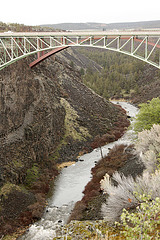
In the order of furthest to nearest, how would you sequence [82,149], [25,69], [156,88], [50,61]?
[156,88] → [50,61] → [82,149] → [25,69]

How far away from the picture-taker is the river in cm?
2223

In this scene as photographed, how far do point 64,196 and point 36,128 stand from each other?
12.4 metres

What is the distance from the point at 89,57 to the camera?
18575 centimetres

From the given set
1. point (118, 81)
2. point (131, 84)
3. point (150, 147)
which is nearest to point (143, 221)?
point (150, 147)

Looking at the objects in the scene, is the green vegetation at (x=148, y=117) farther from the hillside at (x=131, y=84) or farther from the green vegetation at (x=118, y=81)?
the green vegetation at (x=118, y=81)

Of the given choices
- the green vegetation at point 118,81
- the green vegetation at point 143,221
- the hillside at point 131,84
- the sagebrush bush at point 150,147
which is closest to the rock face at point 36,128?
the sagebrush bush at point 150,147

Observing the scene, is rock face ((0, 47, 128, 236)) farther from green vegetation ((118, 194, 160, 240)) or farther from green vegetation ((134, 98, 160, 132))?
green vegetation ((118, 194, 160, 240))

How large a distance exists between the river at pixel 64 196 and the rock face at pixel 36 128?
1.44m

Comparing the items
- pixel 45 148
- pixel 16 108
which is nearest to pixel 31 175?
pixel 45 148

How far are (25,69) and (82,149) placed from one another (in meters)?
17.4

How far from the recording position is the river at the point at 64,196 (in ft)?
72.9

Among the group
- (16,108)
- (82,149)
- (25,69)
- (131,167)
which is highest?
(25,69)

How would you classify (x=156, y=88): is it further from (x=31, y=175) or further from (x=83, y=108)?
(x=31, y=175)

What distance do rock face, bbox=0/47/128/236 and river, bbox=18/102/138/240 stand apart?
144 cm
